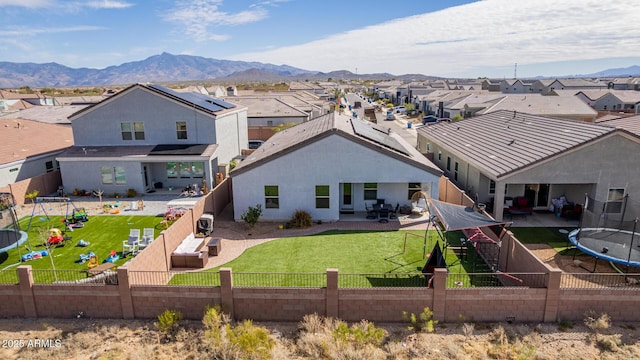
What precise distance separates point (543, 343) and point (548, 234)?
379 inches

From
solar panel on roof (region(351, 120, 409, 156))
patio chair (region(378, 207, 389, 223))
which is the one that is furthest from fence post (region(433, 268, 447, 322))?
solar panel on roof (region(351, 120, 409, 156))

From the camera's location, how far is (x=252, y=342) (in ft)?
38.2

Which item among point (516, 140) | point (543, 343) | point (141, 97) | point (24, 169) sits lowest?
point (543, 343)

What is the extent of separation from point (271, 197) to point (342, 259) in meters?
6.79

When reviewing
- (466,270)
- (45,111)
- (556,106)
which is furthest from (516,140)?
(45,111)

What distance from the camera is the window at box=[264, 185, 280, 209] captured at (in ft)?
74.3

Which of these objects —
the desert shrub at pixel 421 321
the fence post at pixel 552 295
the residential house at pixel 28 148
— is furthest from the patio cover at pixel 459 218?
the residential house at pixel 28 148

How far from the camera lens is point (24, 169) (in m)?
28.9

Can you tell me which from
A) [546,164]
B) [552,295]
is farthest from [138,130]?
[552,295]

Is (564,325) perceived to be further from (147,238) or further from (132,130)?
(132,130)

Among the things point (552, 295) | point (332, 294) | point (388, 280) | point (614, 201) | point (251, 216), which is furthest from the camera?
point (614, 201)

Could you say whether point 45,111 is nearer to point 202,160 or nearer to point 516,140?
point 202,160

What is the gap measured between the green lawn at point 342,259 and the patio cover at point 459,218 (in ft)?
6.69

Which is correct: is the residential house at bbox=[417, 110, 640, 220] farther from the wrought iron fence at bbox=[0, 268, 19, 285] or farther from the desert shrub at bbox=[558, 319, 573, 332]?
the wrought iron fence at bbox=[0, 268, 19, 285]
